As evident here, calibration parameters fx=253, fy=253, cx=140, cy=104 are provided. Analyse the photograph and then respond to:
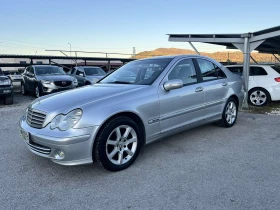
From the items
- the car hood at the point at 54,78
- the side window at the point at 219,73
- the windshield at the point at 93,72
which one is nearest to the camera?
the side window at the point at 219,73

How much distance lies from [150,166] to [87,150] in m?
1.00

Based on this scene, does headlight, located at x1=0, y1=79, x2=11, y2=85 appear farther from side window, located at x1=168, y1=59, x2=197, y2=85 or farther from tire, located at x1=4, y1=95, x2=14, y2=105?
side window, located at x1=168, y1=59, x2=197, y2=85

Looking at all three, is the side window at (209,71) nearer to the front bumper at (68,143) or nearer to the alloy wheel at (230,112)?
the alloy wheel at (230,112)

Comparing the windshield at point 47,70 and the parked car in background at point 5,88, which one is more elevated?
the windshield at point 47,70

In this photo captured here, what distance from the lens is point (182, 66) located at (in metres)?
4.46

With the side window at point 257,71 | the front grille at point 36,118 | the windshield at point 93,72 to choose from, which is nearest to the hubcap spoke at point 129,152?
the front grille at point 36,118

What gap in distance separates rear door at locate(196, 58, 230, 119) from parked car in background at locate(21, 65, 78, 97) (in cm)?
711

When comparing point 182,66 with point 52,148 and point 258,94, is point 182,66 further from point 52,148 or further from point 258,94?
point 258,94

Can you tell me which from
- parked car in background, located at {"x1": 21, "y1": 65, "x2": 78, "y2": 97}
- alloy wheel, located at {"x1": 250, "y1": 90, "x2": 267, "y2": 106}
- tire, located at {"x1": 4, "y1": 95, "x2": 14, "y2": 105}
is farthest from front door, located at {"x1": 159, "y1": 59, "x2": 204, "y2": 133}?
tire, located at {"x1": 4, "y1": 95, "x2": 14, "y2": 105}

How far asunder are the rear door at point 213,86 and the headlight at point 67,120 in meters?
2.51

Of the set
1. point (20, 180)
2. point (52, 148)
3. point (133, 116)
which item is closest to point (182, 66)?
point (133, 116)

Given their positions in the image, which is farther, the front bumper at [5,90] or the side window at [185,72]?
the front bumper at [5,90]

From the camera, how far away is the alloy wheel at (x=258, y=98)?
8.56 meters

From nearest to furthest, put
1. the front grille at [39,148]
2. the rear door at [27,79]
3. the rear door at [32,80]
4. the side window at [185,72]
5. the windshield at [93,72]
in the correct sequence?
the front grille at [39,148] → the side window at [185,72] → the rear door at [32,80] → the rear door at [27,79] → the windshield at [93,72]
